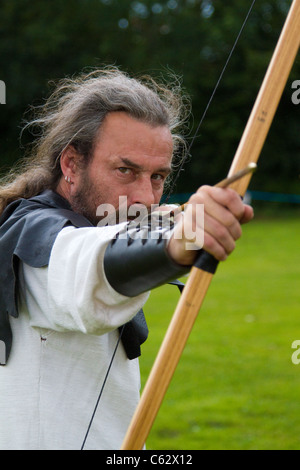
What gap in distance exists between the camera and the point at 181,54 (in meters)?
20.8

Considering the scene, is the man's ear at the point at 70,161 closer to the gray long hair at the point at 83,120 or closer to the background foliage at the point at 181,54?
the gray long hair at the point at 83,120

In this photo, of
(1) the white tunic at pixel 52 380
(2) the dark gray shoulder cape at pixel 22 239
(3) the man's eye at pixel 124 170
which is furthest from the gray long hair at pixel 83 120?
(1) the white tunic at pixel 52 380

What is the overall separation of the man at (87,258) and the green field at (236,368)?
8.80 ft

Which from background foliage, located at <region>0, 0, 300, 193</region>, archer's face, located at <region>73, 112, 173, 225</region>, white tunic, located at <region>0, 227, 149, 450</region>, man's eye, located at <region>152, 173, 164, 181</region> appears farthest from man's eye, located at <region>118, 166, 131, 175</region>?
background foliage, located at <region>0, 0, 300, 193</region>

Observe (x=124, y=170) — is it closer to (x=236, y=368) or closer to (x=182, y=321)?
(x=182, y=321)

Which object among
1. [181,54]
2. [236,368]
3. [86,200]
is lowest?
[181,54]

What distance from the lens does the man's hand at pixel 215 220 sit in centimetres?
129

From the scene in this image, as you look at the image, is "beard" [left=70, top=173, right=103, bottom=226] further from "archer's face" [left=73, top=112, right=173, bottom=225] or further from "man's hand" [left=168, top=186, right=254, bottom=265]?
A: "man's hand" [left=168, top=186, right=254, bottom=265]

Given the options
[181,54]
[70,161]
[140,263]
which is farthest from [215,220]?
[181,54]

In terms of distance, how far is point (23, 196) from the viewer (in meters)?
2.07

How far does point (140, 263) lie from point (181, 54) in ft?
66.4

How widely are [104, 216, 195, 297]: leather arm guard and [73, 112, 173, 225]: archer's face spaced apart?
50 centimetres
